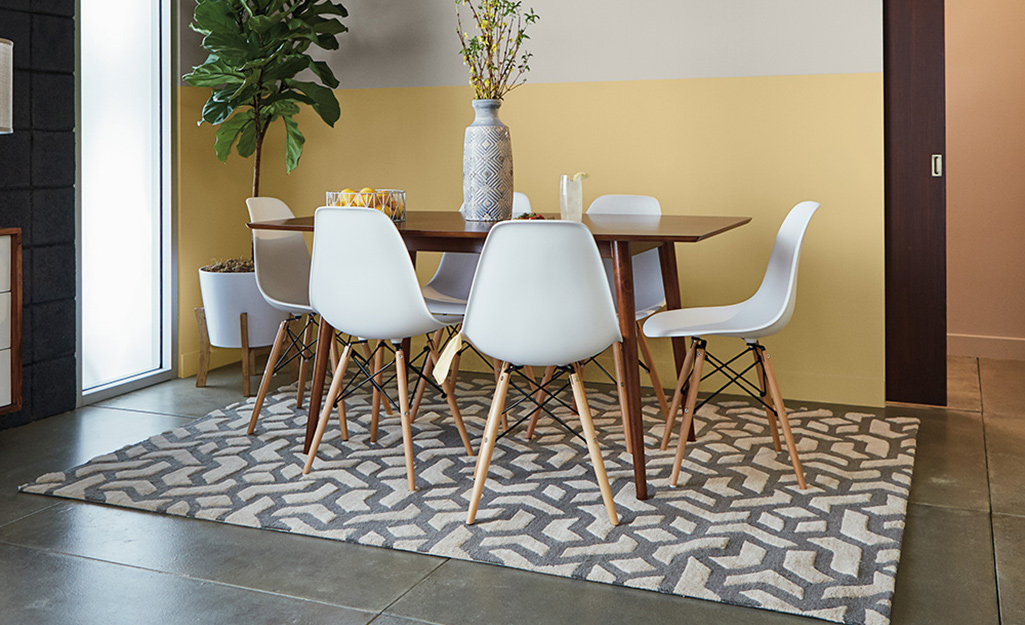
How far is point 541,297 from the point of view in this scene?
238cm

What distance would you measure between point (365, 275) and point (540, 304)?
23.4 inches

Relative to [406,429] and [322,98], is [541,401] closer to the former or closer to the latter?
[406,429]

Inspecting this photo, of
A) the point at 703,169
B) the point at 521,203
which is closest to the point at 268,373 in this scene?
the point at 521,203

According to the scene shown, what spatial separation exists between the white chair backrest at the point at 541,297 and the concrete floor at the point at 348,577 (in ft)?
1.88

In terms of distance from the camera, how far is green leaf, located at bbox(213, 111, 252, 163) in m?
4.08

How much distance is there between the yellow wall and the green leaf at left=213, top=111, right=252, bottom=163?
29 cm

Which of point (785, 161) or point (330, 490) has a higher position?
point (785, 161)

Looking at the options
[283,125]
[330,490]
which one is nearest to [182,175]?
[283,125]

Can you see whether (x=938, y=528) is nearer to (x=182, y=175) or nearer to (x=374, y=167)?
A: (x=374, y=167)

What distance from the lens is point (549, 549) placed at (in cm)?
233

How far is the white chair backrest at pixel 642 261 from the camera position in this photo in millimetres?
3604

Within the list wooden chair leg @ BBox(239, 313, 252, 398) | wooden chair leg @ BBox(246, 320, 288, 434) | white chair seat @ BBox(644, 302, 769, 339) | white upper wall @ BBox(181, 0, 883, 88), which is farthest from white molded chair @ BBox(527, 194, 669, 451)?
wooden chair leg @ BBox(239, 313, 252, 398)

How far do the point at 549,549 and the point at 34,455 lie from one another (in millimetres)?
1870

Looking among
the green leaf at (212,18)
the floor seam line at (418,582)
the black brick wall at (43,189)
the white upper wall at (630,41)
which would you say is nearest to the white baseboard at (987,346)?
the white upper wall at (630,41)
